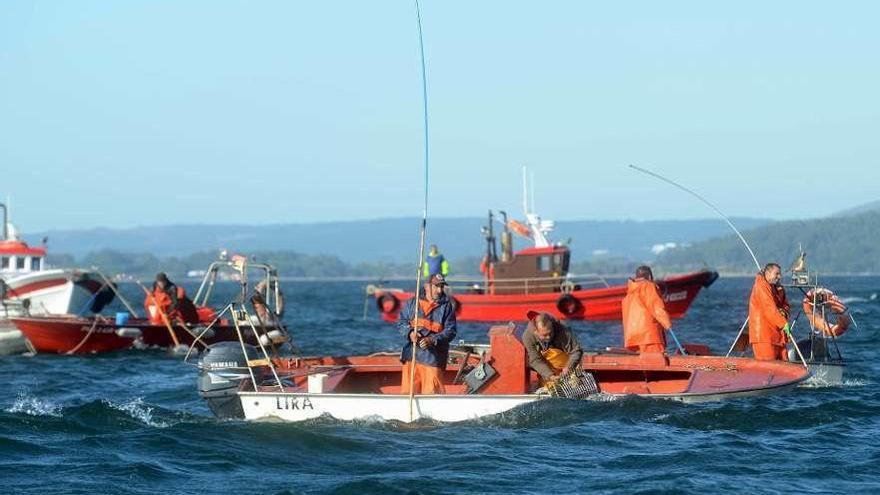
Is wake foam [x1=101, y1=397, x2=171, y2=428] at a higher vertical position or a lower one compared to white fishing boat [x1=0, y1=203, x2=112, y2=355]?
lower

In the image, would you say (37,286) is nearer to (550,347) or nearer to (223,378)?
(223,378)

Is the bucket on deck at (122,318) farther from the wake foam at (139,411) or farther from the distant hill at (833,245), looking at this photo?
the distant hill at (833,245)

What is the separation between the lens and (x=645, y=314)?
1683 cm

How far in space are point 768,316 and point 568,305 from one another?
20.1 metres

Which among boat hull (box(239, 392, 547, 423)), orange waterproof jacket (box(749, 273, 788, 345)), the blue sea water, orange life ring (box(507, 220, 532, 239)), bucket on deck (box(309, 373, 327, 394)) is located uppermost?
orange life ring (box(507, 220, 532, 239))

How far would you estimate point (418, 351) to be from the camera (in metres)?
14.8

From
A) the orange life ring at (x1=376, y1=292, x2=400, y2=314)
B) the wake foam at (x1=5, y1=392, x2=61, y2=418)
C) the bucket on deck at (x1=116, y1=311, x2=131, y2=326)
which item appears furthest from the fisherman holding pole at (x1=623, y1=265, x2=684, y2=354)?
the orange life ring at (x1=376, y1=292, x2=400, y2=314)

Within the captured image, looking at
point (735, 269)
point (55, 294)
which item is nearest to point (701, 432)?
point (55, 294)

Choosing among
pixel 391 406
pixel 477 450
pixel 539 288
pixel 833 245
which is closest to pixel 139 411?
pixel 391 406

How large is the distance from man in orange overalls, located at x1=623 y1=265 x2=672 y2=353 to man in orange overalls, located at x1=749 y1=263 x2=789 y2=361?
1.14 metres

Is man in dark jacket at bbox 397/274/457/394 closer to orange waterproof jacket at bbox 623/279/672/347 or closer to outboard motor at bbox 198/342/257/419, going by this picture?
outboard motor at bbox 198/342/257/419

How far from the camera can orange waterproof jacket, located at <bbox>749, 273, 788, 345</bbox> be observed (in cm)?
1673

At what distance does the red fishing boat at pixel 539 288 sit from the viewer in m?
37.0

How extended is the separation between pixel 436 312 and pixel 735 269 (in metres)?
178
